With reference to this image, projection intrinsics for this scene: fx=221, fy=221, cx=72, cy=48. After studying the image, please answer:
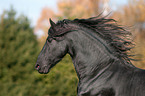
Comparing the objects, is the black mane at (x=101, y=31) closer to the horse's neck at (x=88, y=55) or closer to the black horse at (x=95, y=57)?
the black horse at (x=95, y=57)

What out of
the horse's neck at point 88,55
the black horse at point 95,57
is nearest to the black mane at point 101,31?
the black horse at point 95,57

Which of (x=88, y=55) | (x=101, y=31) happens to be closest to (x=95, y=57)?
(x=88, y=55)

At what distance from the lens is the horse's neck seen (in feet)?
11.1

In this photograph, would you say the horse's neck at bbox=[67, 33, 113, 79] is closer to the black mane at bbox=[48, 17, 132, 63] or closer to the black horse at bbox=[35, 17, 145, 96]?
the black horse at bbox=[35, 17, 145, 96]

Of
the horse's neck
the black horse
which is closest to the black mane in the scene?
the black horse

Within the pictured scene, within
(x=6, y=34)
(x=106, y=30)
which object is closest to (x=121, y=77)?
(x=106, y=30)

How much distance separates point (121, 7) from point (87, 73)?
23.5 metres

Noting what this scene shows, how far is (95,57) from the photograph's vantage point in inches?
135

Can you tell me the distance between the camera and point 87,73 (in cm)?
338

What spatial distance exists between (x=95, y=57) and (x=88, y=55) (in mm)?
113

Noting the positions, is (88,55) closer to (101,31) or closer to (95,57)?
(95,57)

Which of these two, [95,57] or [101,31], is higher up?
[101,31]

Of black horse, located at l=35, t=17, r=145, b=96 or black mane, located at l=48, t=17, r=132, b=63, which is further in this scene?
black mane, located at l=48, t=17, r=132, b=63

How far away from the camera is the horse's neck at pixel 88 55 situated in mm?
3381
